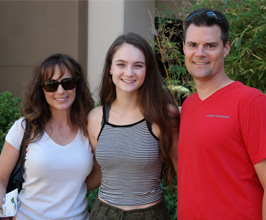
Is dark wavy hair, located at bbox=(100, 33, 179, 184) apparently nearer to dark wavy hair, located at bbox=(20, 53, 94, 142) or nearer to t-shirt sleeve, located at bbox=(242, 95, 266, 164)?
dark wavy hair, located at bbox=(20, 53, 94, 142)

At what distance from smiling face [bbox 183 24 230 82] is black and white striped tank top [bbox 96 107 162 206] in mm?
659

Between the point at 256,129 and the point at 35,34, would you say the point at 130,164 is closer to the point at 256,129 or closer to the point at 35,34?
the point at 256,129

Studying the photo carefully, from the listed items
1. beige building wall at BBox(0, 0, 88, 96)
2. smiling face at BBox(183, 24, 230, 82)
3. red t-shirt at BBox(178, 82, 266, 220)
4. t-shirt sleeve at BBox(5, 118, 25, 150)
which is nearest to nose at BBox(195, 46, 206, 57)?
smiling face at BBox(183, 24, 230, 82)

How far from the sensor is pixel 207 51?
7.71 feet

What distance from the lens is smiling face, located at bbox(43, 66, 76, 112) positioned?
2.94 metres

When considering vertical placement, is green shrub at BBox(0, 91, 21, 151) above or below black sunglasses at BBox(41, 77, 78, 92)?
below

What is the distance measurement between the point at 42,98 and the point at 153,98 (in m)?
0.89

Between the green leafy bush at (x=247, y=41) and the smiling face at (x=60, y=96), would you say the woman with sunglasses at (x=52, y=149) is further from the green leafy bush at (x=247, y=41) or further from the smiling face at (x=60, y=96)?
the green leafy bush at (x=247, y=41)

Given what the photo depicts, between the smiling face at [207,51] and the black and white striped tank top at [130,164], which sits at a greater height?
the smiling face at [207,51]

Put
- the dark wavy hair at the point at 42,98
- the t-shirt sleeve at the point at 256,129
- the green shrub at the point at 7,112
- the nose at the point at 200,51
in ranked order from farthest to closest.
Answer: the green shrub at the point at 7,112
the dark wavy hair at the point at 42,98
the nose at the point at 200,51
the t-shirt sleeve at the point at 256,129

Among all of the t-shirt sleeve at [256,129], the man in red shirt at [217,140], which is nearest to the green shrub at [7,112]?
the man in red shirt at [217,140]

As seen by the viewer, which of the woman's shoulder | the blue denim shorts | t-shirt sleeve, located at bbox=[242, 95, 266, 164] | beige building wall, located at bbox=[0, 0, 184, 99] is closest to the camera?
t-shirt sleeve, located at bbox=[242, 95, 266, 164]

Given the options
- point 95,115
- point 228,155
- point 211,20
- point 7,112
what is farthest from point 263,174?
point 7,112

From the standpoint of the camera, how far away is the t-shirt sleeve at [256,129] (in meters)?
2.07
